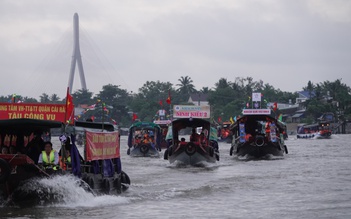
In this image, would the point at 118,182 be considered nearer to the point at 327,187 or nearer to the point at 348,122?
the point at 327,187

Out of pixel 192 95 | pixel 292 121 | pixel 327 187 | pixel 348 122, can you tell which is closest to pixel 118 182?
pixel 327 187

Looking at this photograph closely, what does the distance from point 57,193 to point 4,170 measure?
1.41 meters

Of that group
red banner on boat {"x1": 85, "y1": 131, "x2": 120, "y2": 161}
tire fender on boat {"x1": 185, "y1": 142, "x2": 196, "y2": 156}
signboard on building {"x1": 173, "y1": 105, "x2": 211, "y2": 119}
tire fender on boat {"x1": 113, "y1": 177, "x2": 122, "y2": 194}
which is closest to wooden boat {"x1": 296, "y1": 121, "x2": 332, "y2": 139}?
signboard on building {"x1": 173, "y1": 105, "x2": 211, "y2": 119}

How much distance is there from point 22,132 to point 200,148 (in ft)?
41.6

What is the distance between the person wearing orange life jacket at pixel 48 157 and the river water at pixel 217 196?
0.52 metres

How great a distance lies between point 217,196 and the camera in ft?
62.7

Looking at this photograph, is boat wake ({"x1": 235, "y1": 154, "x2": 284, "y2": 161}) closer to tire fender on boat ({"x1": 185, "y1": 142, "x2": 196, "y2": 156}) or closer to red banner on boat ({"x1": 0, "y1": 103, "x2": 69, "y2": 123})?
tire fender on boat ({"x1": 185, "y1": 142, "x2": 196, "y2": 156})

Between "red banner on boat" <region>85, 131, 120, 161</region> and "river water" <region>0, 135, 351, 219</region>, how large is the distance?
92cm

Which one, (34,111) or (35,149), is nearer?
(34,111)

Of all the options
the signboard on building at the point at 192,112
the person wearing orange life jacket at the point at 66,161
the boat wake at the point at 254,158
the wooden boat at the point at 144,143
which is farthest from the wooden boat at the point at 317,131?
the person wearing orange life jacket at the point at 66,161

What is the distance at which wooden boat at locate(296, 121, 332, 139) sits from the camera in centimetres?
7744

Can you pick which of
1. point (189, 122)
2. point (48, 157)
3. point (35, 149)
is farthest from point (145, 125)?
point (48, 157)

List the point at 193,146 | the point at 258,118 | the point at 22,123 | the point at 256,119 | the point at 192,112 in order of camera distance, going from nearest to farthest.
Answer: the point at 22,123, the point at 193,146, the point at 192,112, the point at 258,118, the point at 256,119

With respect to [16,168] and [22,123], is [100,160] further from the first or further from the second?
[16,168]
